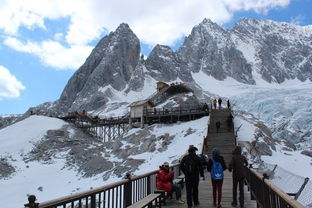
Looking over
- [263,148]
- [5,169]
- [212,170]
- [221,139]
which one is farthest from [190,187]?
[5,169]

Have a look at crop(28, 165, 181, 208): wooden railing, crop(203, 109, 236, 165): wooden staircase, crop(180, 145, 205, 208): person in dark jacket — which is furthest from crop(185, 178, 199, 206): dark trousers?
crop(203, 109, 236, 165): wooden staircase

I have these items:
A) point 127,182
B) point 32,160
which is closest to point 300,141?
point 32,160

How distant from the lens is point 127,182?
9.97 m

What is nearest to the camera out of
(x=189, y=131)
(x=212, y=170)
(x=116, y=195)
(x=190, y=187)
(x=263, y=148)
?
(x=116, y=195)

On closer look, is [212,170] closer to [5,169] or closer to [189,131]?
[189,131]

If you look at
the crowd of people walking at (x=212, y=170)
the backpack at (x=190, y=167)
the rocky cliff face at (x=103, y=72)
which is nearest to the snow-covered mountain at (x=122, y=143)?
the rocky cliff face at (x=103, y=72)

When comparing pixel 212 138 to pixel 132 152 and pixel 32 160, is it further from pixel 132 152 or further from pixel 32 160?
pixel 32 160

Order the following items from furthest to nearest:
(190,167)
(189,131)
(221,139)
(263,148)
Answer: (189,131), (263,148), (221,139), (190,167)

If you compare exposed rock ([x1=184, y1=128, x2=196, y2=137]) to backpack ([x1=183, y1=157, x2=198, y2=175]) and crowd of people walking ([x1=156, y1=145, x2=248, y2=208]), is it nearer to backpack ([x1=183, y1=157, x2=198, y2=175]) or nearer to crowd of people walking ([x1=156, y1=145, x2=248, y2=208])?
crowd of people walking ([x1=156, y1=145, x2=248, y2=208])

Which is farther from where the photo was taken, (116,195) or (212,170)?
(212,170)

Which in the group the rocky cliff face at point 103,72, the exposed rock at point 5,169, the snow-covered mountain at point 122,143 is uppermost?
the rocky cliff face at point 103,72

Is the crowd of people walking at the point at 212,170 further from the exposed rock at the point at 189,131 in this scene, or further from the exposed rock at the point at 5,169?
the exposed rock at the point at 5,169

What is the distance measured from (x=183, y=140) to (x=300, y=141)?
3057cm

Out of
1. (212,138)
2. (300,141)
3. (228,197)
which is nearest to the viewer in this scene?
(228,197)
